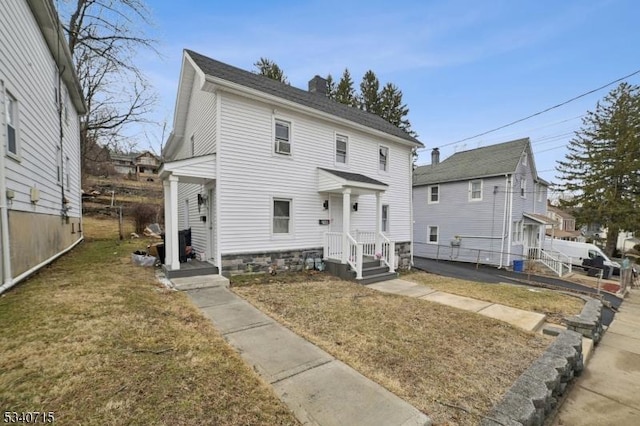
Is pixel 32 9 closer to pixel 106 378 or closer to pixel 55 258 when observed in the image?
pixel 55 258

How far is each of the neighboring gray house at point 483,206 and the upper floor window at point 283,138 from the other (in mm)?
13572

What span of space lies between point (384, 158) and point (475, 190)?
9.10 m

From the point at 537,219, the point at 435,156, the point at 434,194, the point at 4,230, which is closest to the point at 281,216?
the point at 4,230

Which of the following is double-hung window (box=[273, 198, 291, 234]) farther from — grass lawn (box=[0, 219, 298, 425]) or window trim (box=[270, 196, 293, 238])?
grass lawn (box=[0, 219, 298, 425])

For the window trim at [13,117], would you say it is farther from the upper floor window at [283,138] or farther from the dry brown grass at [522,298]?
the dry brown grass at [522,298]

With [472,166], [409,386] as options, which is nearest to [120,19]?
[409,386]

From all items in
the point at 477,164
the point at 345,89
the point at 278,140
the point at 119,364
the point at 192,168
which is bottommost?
the point at 119,364

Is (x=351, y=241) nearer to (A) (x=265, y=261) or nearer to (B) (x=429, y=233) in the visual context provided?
(A) (x=265, y=261)

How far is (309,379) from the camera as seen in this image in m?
2.83

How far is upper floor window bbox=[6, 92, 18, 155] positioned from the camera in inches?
199

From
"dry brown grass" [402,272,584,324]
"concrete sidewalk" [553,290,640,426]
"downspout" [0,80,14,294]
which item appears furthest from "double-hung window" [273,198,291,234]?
"concrete sidewalk" [553,290,640,426]

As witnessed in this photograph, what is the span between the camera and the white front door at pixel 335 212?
9.84 metres

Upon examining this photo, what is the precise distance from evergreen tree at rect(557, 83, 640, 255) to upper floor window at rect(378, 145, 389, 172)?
1926 cm

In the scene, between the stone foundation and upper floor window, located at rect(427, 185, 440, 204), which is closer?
the stone foundation
